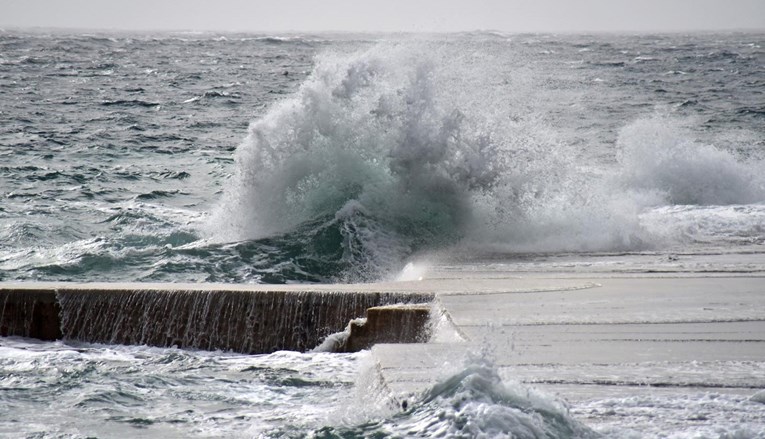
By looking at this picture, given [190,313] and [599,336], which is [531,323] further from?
[190,313]

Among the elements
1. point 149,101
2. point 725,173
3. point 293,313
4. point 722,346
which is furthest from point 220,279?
point 149,101

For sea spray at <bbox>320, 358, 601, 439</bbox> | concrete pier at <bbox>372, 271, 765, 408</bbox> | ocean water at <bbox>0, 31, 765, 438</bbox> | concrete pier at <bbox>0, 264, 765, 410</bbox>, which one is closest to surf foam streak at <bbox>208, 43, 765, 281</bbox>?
ocean water at <bbox>0, 31, 765, 438</bbox>

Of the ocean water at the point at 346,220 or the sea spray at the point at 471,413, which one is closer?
the sea spray at the point at 471,413

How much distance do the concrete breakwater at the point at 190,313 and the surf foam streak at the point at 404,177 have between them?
7.09ft

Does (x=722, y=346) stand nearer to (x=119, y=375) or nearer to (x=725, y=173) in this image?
(x=119, y=375)

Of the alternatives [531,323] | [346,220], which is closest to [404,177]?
[346,220]

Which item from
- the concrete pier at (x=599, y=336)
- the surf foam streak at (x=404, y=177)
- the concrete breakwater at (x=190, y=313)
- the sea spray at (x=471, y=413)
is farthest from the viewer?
the surf foam streak at (x=404, y=177)

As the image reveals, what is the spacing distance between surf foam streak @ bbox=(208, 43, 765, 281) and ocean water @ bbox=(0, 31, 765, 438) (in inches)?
0.8

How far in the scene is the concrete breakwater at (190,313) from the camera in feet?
19.8

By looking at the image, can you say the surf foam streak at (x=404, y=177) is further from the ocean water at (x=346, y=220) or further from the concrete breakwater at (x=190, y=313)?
the concrete breakwater at (x=190, y=313)

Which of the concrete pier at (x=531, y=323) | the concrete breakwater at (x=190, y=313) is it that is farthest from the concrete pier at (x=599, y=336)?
the concrete breakwater at (x=190, y=313)

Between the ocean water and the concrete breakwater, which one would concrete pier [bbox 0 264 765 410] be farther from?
the ocean water

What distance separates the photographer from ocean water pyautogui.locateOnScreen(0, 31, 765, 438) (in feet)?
13.0

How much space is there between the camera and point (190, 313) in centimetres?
618
